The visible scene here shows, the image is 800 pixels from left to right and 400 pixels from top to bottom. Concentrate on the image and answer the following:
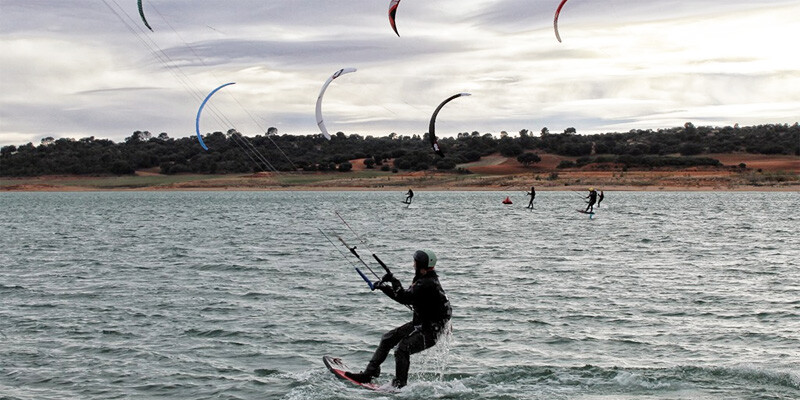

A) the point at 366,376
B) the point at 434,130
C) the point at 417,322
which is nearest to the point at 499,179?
the point at 434,130

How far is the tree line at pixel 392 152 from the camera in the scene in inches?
5315

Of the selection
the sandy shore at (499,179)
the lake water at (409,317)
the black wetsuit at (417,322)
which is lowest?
the lake water at (409,317)

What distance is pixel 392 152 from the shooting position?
141625mm

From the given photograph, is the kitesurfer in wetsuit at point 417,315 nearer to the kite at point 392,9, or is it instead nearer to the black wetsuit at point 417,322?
the black wetsuit at point 417,322

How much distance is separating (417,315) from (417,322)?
4.1 inches

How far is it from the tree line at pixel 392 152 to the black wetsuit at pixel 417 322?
10695 centimetres

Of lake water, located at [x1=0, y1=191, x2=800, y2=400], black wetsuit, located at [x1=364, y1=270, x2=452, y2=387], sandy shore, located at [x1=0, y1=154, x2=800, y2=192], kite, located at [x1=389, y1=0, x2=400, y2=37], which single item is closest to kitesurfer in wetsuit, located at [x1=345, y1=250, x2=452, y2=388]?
black wetsuit, located at [x1=364, y1=270, x2=452, y2=387]

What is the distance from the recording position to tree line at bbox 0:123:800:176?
135 meters

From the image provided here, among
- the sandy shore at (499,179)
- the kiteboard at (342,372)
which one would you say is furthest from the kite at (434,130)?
the sandy shore at (499,179)

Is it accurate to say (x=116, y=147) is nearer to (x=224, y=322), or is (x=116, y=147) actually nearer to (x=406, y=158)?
(x=406, y=158)

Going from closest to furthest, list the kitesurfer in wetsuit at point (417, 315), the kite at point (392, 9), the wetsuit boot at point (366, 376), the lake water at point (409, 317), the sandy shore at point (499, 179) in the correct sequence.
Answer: the kitesurfer in wetsuit at point (417, 315) < the wetsuit boot at point (366, 376) < the lake water at point (409, 317) < the kite at point (392, 9) < the sandy shore at point (499, 179)

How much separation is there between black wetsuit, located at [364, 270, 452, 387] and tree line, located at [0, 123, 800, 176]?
4211 inches

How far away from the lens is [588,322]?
629 inches

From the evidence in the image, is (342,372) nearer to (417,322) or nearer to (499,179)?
(417,322)
